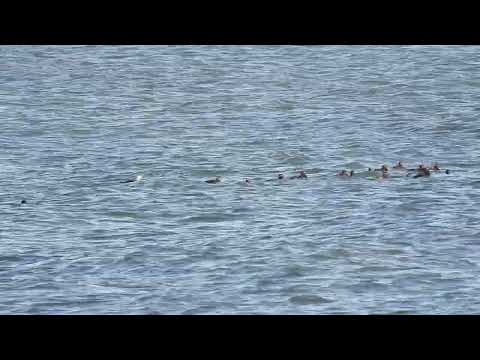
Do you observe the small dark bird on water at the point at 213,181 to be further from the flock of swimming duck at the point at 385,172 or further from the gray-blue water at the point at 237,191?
the gray-blue water at the point at 237,191

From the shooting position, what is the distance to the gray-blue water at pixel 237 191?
841 inches

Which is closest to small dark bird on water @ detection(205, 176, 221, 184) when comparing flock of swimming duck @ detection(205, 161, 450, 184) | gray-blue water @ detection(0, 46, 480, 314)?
flock of swimming duck @ detection(205, 161, 450, 184)

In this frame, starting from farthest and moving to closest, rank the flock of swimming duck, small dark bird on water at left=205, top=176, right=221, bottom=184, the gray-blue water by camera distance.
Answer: small dark bird on water at left=205, top=176, right=221, bottom=184 → the flock of swimming duck → the gray-blue water

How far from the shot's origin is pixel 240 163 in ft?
123

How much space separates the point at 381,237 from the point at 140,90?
31297mm

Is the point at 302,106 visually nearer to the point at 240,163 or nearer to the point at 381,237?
the point at 240,163

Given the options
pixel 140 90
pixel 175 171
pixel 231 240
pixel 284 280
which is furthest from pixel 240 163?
pixel 140 90

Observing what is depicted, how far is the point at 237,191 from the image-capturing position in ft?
108

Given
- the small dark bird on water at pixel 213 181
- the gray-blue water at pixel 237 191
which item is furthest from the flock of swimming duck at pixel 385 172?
the gray-blue water at pixel 237 191

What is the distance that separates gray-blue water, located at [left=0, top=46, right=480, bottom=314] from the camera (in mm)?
21359

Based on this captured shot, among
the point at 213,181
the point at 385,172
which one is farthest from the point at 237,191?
the point at 385,172

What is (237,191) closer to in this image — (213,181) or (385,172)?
(213,181)

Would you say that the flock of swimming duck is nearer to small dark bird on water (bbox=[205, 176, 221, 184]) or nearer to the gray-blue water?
small dark bird on water (bbox=[205, 176, 221, 184])
